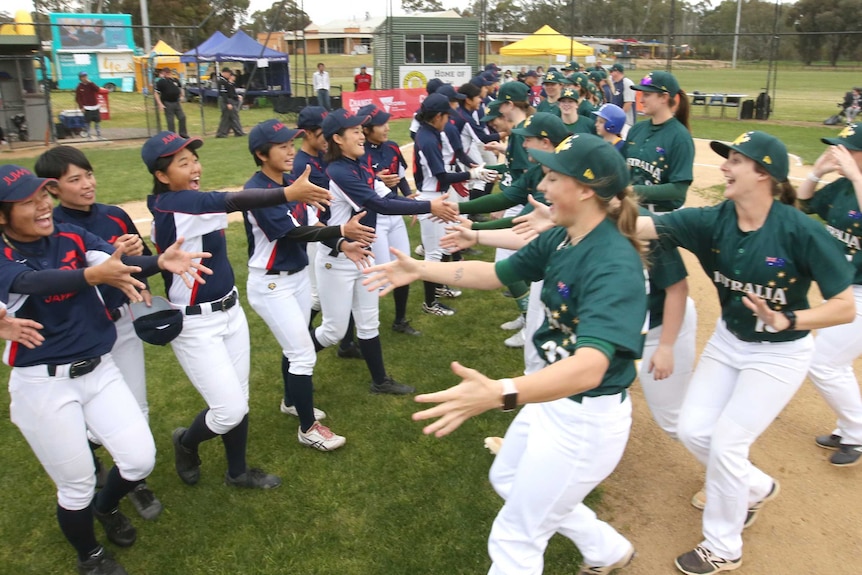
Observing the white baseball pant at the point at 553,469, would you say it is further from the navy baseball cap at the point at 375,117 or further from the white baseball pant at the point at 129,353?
the navy baseball cap at the point at 375,117

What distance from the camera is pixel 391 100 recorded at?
26.1m

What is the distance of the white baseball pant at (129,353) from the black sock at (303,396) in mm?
1093

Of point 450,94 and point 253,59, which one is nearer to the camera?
point 450,94

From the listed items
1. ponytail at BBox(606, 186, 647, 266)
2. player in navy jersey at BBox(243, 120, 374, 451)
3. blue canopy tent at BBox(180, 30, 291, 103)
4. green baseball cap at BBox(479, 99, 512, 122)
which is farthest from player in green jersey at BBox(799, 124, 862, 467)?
blue canopy tent at BBox(180, 30, 291, 103)

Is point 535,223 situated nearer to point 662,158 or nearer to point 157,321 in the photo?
point 662,158

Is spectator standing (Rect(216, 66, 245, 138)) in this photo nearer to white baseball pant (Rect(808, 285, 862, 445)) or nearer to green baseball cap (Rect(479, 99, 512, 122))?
green baseball cap (Rect(479, 99, 512, 122))

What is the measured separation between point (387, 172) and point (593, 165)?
13.6 feet

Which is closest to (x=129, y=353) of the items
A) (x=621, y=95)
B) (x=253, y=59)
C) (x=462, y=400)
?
(x=462, y=400)

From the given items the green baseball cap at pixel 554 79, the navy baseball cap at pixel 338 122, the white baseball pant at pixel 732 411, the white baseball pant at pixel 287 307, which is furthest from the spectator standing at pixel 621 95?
the white baseball pant at pixel 732 411

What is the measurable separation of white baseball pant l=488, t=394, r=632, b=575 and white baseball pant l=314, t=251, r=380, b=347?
108 inches

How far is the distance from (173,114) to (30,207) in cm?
1895

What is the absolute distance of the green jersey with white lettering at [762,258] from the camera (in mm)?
3436

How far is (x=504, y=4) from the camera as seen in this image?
7188cm

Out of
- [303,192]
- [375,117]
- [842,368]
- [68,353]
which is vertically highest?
[375,117]
